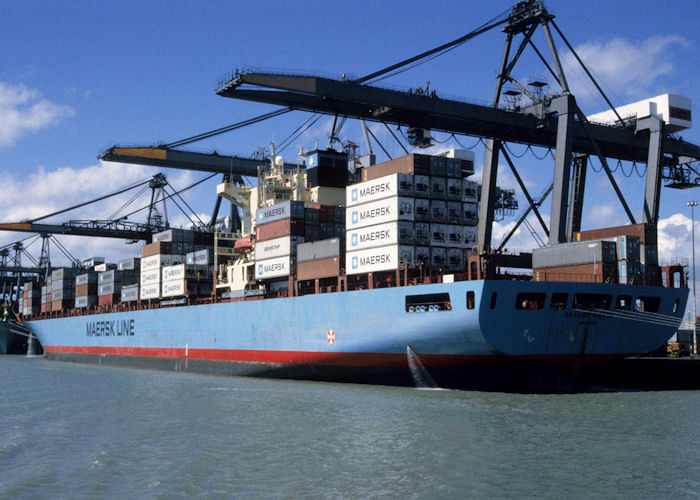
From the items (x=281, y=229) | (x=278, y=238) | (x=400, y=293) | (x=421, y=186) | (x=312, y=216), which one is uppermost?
(x=421, y=186)

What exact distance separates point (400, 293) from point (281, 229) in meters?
10.3

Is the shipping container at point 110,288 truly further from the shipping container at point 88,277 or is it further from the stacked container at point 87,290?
the shipping container at point 88,277

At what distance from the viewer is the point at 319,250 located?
3347cm

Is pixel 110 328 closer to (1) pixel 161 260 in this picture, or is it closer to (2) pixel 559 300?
(1) pixel 161 260

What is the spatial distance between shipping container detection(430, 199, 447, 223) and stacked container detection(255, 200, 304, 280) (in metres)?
8.30

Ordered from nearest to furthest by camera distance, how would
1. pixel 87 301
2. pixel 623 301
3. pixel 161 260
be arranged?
pixel 623 301 < pixel 161 260 < pixel 87 301

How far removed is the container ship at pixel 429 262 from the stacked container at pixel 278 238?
4.1 inches

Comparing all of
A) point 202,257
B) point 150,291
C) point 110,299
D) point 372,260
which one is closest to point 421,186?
point 372,260

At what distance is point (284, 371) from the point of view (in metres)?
34.6

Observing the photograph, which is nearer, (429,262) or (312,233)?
(429,262)

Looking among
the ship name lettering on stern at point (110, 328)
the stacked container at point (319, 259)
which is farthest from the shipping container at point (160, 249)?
the stacked container at point (319, 259)

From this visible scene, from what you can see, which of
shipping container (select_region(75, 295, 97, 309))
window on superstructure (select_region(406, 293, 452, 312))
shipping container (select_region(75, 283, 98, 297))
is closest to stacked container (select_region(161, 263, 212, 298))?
shipping container (select_region(75, 295, 97, 309))

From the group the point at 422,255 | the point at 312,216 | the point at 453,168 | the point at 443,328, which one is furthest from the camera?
A: the point at 312,216

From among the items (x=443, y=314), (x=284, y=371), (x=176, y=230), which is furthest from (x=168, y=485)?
(x=176, y=230)
